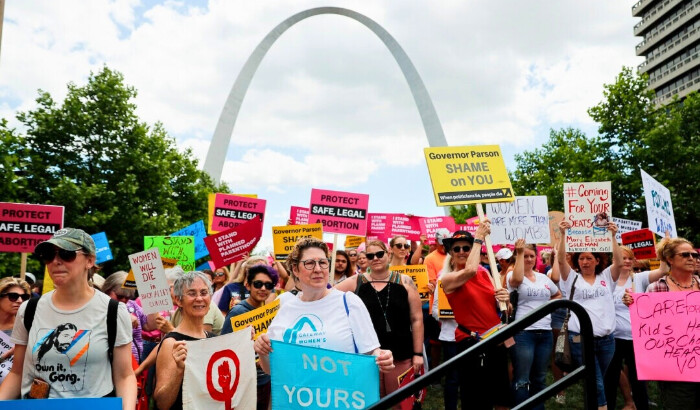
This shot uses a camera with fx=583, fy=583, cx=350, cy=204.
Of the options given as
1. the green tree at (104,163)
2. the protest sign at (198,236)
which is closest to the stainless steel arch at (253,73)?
the green tree at (104,163)

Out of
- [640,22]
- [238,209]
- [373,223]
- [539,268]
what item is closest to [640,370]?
[539,268]

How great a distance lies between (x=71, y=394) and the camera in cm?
298

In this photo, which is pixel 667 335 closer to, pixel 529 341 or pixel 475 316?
pixel 529 341

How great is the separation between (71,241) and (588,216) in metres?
5.87

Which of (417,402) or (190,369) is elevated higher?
(190,369)

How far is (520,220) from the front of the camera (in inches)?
325

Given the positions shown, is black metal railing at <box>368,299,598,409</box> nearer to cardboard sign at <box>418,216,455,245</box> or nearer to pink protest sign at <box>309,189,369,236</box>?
pink protest sign at <box>309,189,369,236</box>

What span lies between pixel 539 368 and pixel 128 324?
442 centimetres

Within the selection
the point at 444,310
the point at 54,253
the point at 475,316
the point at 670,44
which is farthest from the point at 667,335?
the point at 670,44

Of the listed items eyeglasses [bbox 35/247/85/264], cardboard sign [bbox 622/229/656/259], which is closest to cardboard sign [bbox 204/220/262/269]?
eyeglasses [bbox 35/247/85/264]

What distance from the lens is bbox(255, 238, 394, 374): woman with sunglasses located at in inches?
143

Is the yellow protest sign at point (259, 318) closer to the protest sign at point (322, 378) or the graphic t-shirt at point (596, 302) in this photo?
the protest sign at point (322, 378)

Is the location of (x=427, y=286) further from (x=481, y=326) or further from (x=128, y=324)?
(x=128, y=324)

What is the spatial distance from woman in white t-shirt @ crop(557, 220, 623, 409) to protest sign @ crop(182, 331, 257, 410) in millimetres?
3638
